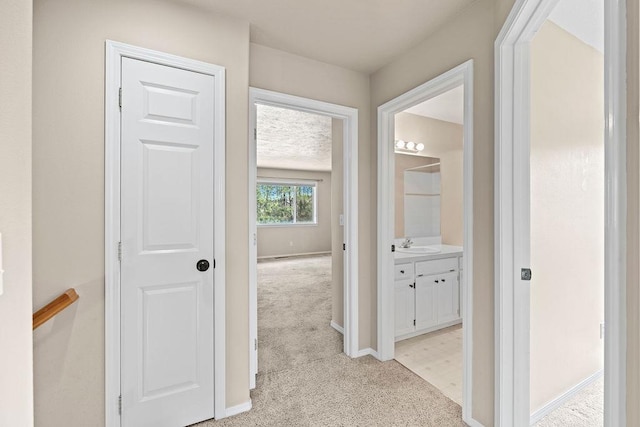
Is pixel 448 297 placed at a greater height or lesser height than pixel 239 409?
greater

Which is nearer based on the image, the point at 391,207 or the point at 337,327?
the point at 391,207

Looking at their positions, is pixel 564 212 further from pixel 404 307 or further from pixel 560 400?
pixel 404 307

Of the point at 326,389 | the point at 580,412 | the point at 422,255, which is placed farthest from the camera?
the point at 422,255

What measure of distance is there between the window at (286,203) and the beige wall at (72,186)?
20.1ft

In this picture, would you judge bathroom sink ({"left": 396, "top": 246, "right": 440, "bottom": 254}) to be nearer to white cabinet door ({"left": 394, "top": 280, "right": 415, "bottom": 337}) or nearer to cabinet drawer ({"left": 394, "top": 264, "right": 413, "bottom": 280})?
cabinet drawer ({"left": 394, "top": 264, "right": 413, "bottom": 280})

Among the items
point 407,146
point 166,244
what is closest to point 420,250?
point 407,146

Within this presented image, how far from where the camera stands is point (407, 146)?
A: 345 centimetres

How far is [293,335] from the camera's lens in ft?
9.77

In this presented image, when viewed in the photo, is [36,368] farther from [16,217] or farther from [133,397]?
[16,217]

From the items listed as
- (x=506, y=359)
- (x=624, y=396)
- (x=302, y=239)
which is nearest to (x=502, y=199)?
(x=506, y=359)

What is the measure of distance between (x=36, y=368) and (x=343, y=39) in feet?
8.48

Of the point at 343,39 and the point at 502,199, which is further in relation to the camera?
the point at 343,39

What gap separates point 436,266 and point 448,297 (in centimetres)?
40

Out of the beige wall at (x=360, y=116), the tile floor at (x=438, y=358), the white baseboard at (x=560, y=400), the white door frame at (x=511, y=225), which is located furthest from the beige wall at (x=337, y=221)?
the white baseboard at (x=560, y=400)
